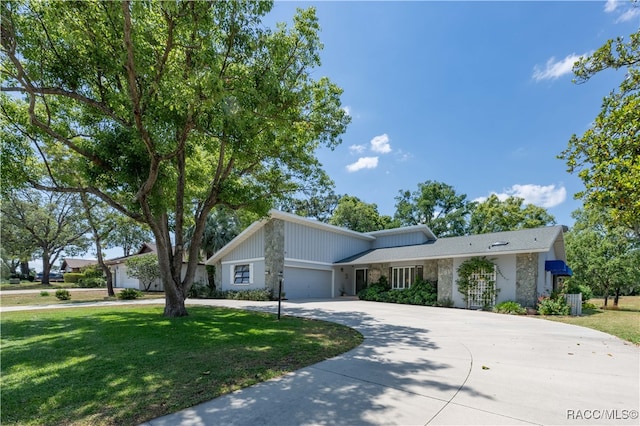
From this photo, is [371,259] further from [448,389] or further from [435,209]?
[435,209]

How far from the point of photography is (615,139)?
7336mm

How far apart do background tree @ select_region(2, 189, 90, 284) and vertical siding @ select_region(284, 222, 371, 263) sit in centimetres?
2421

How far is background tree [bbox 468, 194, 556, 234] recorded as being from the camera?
1281 inches

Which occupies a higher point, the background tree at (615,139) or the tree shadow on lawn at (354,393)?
the background tree at (615,139)

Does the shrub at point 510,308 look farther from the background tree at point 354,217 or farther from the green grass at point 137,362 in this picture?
the background tree at point 354,217

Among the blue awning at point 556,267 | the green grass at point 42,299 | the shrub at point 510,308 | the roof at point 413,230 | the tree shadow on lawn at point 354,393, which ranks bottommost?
the green grass at point 42,299

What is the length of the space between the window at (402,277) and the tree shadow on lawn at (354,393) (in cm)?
1386

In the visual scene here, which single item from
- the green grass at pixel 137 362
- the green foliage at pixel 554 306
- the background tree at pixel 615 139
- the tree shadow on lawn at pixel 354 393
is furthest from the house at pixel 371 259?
the tree shadow on lawn at pixel 354 393

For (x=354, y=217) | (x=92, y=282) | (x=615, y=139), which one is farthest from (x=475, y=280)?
(x=92, y=282)

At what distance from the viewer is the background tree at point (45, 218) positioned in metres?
32.0

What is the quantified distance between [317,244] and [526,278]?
12.4 m

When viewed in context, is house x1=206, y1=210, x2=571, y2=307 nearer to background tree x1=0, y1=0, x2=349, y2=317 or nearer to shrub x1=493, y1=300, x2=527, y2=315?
shrub x1=493, y1=300, x2=527, y2=315

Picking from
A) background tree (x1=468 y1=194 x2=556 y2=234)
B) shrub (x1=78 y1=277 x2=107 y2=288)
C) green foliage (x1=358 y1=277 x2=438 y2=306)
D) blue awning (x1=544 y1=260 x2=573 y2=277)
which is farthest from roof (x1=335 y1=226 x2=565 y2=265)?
shrub (x1=78 y1=277 x2=107 y2=288)

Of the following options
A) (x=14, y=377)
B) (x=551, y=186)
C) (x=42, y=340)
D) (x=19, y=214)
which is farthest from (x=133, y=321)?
(x=19, y=214)
